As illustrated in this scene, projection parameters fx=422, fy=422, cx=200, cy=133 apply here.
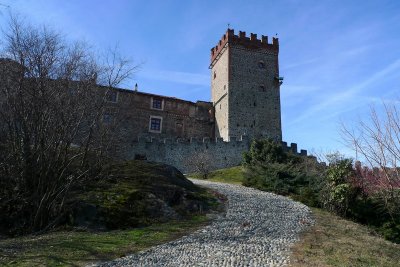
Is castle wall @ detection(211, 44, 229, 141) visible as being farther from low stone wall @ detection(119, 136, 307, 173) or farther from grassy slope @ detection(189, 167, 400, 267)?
grassy slope @ detection(189, 167, 400, 267)

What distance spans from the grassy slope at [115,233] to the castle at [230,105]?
2084cm

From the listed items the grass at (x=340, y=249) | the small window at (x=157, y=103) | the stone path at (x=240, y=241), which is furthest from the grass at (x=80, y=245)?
the small window at (x=157, y=103)

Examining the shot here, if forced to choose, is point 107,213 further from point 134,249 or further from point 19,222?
point 134,249

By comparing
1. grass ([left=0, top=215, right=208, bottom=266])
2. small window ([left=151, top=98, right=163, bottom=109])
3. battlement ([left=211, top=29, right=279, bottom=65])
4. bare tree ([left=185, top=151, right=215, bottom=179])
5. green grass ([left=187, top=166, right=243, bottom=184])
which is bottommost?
grass ([left=0, top=215, right=208, bottom=266])

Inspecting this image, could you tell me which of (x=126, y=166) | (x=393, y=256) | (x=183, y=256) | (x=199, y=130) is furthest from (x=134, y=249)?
(x=199, y=130)

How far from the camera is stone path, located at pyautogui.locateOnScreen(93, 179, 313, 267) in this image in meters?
9.10

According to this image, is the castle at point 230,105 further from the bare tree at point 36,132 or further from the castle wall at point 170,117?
the bare tree at point 36,132

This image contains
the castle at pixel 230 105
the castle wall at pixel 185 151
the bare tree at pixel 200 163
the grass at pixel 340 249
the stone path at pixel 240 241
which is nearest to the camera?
the stone path at pixel 240 241

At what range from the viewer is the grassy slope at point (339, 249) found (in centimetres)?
951

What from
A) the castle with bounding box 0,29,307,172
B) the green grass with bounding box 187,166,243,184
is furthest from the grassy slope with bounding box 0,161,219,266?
the castle with bounding box 0,29,307,172

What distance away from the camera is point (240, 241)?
36.3 feet

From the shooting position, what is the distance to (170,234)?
11.7 meters

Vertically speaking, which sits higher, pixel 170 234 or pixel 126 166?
pixel 126 166

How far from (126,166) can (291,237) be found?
28.7 ft
